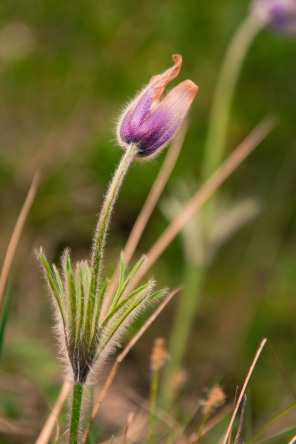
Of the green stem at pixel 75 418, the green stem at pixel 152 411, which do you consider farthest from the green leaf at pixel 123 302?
the green stem at pixel 152 411

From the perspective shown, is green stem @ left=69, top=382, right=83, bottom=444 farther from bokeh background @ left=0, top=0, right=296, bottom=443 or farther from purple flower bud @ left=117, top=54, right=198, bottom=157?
bokeh background @ left=0, top=0, right=296, bottom=443

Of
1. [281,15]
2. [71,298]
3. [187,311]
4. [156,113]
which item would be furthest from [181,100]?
[281,15]

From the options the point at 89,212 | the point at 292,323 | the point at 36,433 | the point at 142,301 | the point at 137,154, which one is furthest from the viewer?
the point at 89,212

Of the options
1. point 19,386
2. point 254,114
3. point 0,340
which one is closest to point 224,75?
point 254,114

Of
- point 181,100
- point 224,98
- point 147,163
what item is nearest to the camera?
point 181,100

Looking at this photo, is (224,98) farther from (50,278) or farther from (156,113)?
(50,278)

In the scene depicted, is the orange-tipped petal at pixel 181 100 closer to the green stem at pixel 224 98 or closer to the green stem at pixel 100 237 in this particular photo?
the green stem at pixel 100 237

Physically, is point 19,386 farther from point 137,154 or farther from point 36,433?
point 137,154
